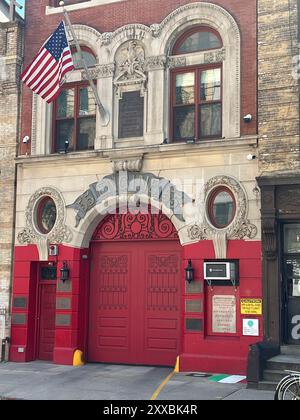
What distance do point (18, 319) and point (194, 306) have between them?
528cm

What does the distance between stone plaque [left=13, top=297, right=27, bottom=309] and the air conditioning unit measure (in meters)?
5.47

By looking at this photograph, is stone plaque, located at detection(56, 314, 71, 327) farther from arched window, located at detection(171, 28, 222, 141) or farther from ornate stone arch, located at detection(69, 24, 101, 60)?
ornate stone arch, located at detection(69, 24, 101, 60)

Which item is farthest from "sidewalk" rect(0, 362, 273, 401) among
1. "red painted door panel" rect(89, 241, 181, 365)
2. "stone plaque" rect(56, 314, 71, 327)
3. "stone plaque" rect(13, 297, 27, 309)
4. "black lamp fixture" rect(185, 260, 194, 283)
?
"black lamp fixture" rect(185, 260, 194, 283)

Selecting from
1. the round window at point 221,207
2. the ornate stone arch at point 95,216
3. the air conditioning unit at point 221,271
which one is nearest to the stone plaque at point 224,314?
the air conditioning unit at point 221,271

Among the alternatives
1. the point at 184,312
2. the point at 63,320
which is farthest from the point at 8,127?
the point at 184,312

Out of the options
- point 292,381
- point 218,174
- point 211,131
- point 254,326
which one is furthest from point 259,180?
point 292,381

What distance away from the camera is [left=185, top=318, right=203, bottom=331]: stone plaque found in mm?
15008

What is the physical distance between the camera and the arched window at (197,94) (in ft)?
52.2

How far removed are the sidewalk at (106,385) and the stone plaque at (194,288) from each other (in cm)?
205

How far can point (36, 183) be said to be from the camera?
17516 mm

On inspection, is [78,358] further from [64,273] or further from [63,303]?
[64,273]

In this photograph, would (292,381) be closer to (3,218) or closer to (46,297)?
(46,297)

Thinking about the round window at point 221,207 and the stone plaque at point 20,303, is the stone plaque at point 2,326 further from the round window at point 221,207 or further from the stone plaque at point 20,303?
the round window at point 221,207

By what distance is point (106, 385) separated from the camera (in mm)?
13516
